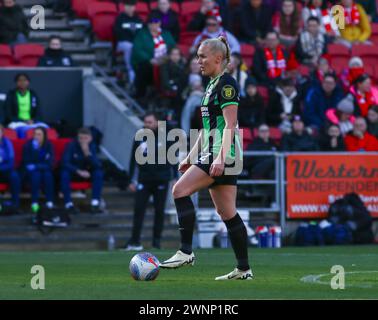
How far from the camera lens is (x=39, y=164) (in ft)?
67.8

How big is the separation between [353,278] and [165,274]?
1910mm

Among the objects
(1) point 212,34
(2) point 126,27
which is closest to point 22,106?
(2) point 126,27

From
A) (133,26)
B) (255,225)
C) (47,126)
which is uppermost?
(133,26)

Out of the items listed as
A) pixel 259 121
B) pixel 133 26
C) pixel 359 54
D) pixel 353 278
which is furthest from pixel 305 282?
pixel 359 54

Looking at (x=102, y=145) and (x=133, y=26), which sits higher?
(x=133, y=26)

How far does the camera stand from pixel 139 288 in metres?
11.2

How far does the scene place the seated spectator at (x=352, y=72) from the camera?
962 inches

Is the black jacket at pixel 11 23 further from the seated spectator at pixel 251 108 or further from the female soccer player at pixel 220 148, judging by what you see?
the female soccer player at pixel 220 148

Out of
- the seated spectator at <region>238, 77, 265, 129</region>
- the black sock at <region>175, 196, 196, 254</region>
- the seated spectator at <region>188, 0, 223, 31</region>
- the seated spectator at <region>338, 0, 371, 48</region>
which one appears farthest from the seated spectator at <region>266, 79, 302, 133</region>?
the black sock at <region>175, 196, 196, 254</region>

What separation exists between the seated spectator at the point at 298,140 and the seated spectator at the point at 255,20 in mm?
3633

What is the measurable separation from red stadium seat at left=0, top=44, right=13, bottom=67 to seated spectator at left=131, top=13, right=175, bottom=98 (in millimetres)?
2288

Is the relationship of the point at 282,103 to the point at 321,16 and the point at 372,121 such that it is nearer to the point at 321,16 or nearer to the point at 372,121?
the point at 372,121

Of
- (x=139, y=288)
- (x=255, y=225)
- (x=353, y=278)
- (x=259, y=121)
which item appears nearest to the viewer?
(x=139, y=288)

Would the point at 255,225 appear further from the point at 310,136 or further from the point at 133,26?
the point at 133,26
